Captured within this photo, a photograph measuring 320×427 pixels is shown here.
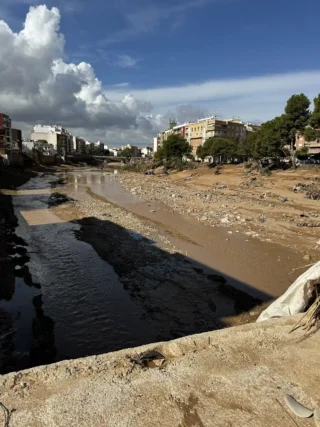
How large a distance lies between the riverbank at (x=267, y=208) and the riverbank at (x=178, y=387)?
409 inches

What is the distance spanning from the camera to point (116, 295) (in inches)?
397

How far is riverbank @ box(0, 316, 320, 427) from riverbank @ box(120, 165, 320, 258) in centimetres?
1039

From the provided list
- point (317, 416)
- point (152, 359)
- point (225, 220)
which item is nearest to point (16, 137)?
point (225, 220)

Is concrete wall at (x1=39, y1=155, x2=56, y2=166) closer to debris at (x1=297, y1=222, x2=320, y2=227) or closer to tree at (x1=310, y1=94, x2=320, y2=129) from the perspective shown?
tree at (x1=310, y1=94, x2=320, y2=129)

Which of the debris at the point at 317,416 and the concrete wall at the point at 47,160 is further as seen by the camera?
the concrete wall at the point at 47,160

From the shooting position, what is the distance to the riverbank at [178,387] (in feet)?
10.0

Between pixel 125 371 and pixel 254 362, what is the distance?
5.31 ft

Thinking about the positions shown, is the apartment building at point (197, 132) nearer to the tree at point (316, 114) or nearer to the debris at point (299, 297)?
the tree at point (316, 114)

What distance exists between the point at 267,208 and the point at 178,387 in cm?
2249

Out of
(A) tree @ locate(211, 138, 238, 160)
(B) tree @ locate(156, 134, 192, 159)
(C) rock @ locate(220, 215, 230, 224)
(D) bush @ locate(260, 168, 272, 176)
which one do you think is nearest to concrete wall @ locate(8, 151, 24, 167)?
(B) tree @ locate(156, 134, 192, 159)

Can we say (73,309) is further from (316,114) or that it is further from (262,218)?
(316,114)

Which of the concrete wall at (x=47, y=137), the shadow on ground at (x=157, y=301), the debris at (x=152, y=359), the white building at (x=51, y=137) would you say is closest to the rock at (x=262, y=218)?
the shadow on ground at (x=157, y=301)

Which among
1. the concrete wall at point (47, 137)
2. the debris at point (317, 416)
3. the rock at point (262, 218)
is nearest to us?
the debris at point (317, 416)

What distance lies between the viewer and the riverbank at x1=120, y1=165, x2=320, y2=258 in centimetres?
1666
